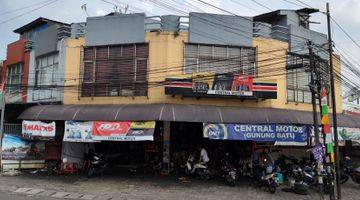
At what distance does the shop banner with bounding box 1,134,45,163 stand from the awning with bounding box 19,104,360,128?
49.6 inches

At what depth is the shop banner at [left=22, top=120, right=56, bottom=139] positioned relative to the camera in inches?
736

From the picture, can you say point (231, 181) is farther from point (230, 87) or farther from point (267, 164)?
point (230, 87)

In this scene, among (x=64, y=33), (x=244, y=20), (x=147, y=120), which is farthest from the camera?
(x=64, y=33)

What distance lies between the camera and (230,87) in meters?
18.8

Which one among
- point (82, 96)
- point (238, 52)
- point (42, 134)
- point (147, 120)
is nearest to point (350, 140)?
point (238, 52)

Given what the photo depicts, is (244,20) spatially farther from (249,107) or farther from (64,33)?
(64,33)

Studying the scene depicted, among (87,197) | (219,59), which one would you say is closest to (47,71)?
(219,59)

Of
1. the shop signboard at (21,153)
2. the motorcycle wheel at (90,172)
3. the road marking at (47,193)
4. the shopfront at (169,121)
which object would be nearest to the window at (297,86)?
the shopfront at (169,121)

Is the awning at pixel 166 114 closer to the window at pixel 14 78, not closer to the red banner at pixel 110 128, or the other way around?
the red banner at pixel 110 128

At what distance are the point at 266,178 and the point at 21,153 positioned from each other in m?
11.2

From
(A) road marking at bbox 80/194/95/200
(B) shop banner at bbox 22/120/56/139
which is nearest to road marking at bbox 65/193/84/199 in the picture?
(A) road marking at bbox 80/194/95/200

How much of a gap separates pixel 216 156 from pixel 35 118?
27.9ft

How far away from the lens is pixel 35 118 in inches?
748

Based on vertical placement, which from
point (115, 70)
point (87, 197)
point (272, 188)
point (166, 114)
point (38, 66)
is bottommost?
point (87, 197)
